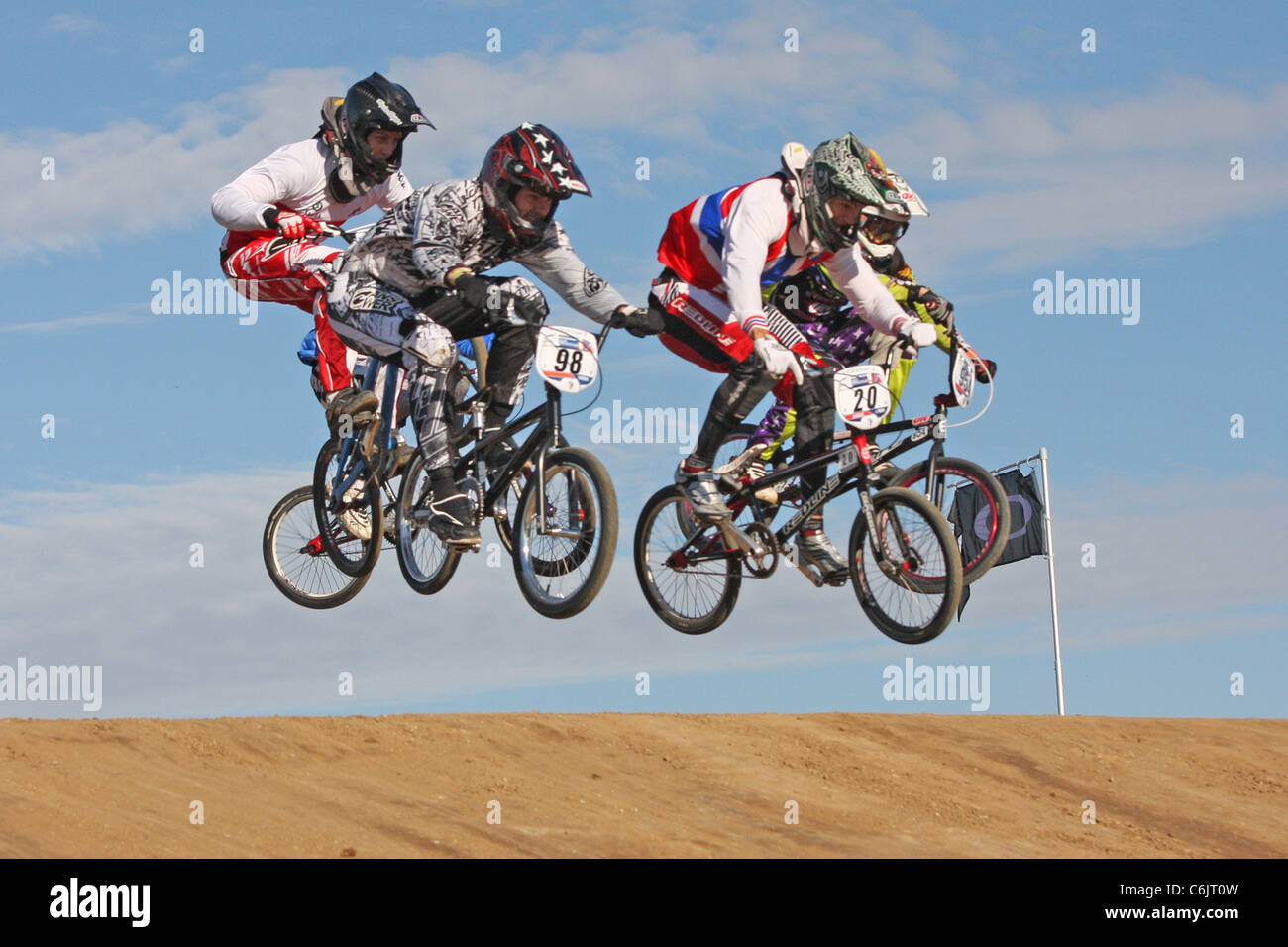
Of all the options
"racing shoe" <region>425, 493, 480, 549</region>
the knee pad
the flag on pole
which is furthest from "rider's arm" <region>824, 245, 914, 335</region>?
the flag on pole

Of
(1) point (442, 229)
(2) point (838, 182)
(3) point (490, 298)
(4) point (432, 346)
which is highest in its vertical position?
(2) point (838, 182)

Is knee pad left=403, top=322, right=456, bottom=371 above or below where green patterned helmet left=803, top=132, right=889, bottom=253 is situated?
below

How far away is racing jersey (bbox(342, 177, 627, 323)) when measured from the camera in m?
12.8

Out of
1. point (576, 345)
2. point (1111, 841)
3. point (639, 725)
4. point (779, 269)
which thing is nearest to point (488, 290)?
point (576, 345)

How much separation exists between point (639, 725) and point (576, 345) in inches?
263

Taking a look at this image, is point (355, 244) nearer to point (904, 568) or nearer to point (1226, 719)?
point (904, 568)

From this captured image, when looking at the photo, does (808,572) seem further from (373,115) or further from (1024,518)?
(1024,518)

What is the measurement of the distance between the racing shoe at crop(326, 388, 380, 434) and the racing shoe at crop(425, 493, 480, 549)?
5.72 ft

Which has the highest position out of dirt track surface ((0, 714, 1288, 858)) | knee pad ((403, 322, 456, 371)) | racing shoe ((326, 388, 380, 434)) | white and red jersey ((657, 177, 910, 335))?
white and red jersey ((657, 177, 910, 335))

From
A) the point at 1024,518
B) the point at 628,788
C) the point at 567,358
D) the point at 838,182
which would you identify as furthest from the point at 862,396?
the point at 1024,518

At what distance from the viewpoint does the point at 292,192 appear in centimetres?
1506

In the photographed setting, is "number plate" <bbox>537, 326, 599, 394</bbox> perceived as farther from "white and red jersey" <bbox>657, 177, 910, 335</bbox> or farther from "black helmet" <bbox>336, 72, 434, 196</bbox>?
"black helmet" <bbox>336, 72, 434, 196</bbox>

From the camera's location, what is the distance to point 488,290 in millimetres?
12289

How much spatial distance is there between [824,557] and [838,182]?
2.97 m
